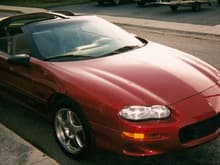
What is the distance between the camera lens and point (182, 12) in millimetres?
18125

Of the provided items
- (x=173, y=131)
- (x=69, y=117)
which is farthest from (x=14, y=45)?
(x=173, y=131)

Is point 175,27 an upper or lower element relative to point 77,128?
lower

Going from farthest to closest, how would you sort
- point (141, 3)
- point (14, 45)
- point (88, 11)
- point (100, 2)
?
point (100, 2) → point (141, 3) → point (88, 11) → point (14, 45)

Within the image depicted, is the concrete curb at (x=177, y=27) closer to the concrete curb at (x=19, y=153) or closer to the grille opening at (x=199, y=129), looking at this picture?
the grille opening at (x=199, y=129)

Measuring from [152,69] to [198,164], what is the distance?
3.86 ft

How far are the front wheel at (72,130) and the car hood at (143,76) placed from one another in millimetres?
333

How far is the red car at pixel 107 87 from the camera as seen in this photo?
397 cm

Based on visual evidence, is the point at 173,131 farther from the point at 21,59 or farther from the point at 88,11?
the point at 88,11

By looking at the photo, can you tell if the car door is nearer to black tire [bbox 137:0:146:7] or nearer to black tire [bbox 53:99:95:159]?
black tire [bbox 53:99:95:159]

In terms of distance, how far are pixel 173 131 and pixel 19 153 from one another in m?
1.82

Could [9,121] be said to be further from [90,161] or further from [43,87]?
[90,161]

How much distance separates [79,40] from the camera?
5.38 metres

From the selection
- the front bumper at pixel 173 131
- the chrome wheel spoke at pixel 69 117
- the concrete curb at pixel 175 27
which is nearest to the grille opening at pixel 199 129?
the front bumper at pixel 173 131

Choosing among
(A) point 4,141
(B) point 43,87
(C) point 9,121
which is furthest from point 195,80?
(C) point 9,121
